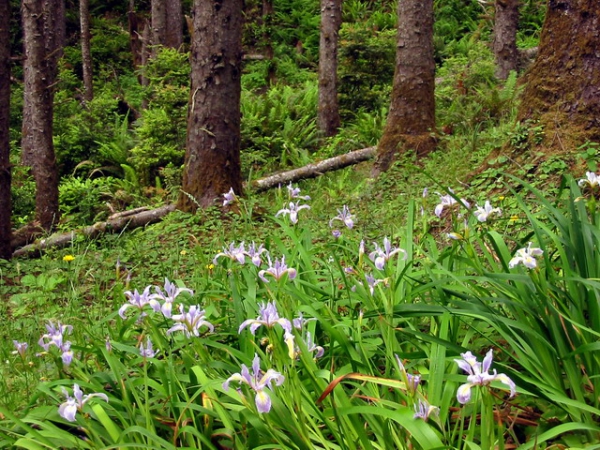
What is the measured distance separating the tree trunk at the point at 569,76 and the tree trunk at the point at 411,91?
9.06ft

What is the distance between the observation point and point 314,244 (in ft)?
14.4

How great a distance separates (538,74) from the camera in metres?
4.91

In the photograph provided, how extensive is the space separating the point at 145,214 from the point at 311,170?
238 centimetres

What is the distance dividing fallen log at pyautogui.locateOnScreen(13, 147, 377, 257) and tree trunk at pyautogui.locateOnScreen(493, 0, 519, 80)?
11.0 feet

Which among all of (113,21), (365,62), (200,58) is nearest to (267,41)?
(365,62)

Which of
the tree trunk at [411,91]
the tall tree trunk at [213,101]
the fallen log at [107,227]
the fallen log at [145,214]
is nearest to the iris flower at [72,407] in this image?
the fallen log at [145,214]

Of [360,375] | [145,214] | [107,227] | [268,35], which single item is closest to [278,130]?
[145,214]

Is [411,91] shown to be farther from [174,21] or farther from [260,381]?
[174,21]

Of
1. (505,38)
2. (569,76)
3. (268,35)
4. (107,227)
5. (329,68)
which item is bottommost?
(107,227)

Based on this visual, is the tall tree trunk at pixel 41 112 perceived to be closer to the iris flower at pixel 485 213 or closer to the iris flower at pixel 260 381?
the iris flower at pixel 485 213

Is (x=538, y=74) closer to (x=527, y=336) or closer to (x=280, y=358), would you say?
(x=527, y=336)

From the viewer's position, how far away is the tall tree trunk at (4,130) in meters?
6.48

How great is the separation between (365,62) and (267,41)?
631 centimetres

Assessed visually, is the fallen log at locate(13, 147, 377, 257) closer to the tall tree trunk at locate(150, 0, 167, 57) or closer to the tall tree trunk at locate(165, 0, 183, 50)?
the tall tree trunk at locate(150, 0, 167, 57)
